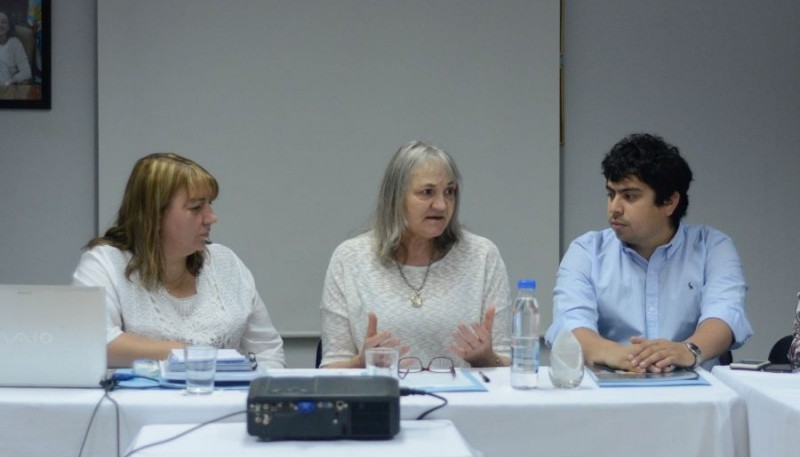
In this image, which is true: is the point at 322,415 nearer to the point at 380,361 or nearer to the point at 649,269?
the point at 380,361

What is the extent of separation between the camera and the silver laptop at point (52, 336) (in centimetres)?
237

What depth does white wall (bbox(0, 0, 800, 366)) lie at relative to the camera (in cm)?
454

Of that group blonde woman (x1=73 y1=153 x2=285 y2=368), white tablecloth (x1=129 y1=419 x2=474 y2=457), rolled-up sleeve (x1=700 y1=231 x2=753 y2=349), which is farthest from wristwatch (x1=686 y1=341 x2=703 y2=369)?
blonde woman (x1=73 y1=153 x2=285 y2=368)

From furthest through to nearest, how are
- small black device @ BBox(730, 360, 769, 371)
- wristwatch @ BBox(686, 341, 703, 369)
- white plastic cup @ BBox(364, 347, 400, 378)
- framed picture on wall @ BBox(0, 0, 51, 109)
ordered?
framed picture on wall @ BBox(0, 0, 51, 109), wristwatch @ BBox(686, 341, 703, 369), small black device @ BBox(730, 360, 769, 371), white plastic cup @ BBox(364, 347, 400, 378)

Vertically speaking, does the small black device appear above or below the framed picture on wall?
below

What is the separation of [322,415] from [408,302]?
1.17 m

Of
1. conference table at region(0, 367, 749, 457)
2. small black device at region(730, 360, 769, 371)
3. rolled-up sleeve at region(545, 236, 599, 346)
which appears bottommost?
conference table at region(0, 367, 749, 457)

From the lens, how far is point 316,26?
434 cm

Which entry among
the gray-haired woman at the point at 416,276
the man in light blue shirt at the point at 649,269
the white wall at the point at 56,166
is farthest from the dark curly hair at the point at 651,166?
the white wall at the point at 56,166

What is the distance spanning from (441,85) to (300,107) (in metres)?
0.59

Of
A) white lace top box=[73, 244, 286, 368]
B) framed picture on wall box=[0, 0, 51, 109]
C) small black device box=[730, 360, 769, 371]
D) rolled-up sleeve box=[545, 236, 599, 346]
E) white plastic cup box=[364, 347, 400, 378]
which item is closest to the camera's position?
white plastic cup box=[364, 347, 400, 378]

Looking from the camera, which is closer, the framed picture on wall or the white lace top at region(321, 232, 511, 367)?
the white lace top at region(321, 232, 511, 367)

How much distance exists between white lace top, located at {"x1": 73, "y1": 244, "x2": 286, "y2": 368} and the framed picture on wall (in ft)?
5.05

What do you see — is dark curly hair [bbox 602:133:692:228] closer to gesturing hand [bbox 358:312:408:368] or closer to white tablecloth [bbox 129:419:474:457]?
gesturing hand [bbox 358:312:408:368]
